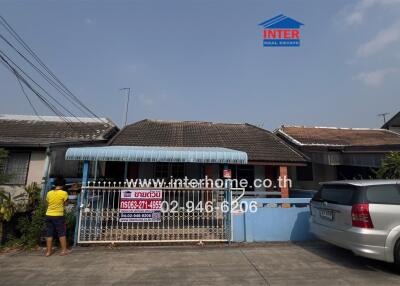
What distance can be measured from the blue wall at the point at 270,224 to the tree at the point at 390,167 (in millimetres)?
2966

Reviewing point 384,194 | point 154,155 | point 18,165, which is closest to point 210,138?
point 154,155

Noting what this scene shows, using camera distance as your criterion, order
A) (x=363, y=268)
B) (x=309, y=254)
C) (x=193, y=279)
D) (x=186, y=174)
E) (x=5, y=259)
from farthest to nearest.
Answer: (x=186, y=174), (x=309, y=254), (x=5, y=259), (x=363, y=268), (x=193, y=279)

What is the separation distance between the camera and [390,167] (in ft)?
25.7

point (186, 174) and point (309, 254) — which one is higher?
point (186, 174)

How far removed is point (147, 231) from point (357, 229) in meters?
4.47

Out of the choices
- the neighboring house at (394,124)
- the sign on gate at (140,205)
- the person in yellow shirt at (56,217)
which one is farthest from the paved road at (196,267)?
the neighboring house at (394,124)

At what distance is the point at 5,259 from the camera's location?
17.8 ft

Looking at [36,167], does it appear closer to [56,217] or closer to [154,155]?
[56,217]

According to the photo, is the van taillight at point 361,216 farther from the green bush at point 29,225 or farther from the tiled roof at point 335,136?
the tiled roof at point 335,136

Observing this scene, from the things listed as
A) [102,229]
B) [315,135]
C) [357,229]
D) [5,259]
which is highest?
[315,135]

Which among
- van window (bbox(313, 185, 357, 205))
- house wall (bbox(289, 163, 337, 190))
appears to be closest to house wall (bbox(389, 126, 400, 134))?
house wall (bbox(289, 163, 337, 190))

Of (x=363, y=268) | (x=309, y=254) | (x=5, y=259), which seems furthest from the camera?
(x=309, y=254)

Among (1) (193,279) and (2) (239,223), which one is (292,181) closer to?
(2) (239,223)

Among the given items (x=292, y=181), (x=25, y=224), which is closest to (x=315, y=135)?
(x=292, y=181)
